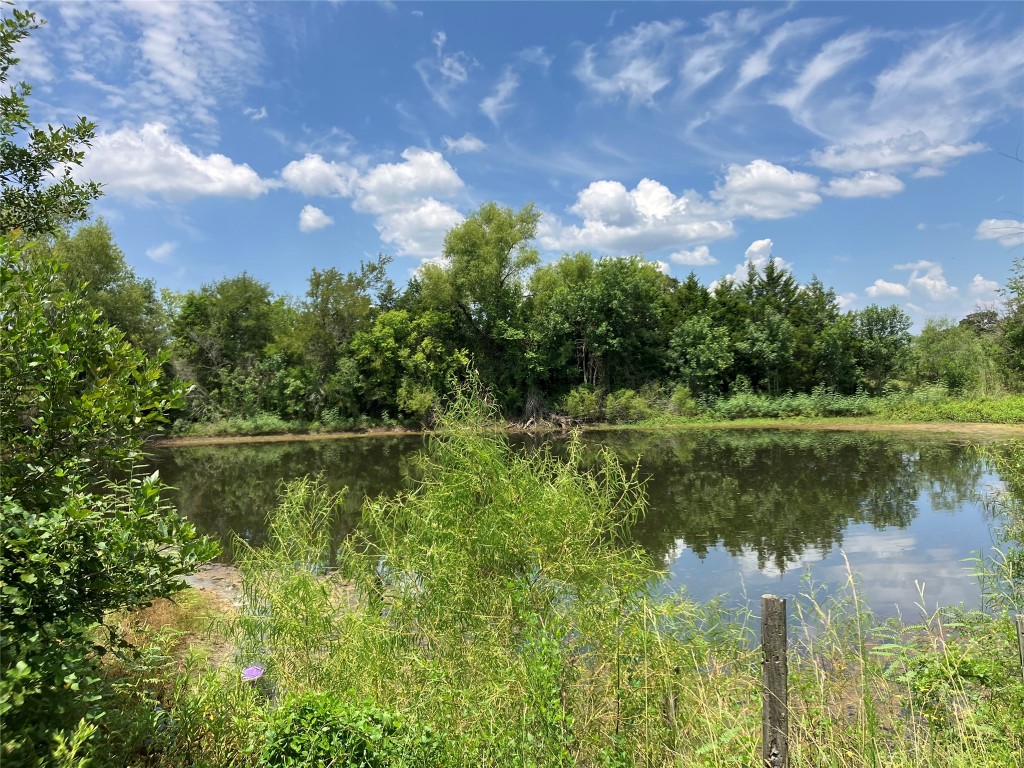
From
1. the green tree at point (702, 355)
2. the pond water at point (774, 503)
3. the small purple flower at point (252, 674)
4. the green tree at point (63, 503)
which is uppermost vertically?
the green tree at point (702, 355)

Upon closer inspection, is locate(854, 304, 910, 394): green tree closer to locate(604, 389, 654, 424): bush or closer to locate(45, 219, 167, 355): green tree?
locate(604, 389, 654, 424): bush

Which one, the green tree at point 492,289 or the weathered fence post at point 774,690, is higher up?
the green tree at point 492,289

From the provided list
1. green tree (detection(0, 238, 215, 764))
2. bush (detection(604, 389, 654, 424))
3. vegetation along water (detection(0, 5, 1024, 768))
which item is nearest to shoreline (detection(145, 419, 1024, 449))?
bush (detection(604, 389, 654, 424))

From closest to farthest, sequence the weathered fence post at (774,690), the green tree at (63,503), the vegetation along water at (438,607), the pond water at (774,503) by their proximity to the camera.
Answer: the green tree at (63,503)
the vegetation along water at (438,607)
the weathered fence post at (774,690)
the pond water at (774,503)

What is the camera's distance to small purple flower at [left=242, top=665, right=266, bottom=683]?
475 centimetres

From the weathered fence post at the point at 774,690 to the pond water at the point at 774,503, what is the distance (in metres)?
1.46

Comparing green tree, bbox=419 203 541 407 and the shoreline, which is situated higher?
green tree, bbox=419 203 541 407

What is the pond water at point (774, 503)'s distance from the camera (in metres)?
8.67

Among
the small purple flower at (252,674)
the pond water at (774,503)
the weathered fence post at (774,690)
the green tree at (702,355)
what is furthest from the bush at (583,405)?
the weathered fence post at (774,690)

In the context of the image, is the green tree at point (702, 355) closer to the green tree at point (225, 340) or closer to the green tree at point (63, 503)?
the green tree at point (225, 340)

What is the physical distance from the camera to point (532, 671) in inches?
129

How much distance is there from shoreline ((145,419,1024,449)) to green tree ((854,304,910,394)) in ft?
18.2

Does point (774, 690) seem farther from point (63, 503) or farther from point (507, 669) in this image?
point (63, 503)

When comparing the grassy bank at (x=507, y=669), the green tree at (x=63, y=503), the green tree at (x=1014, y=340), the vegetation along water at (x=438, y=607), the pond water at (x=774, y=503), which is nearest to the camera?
the green tree at (x=63, y=503)
